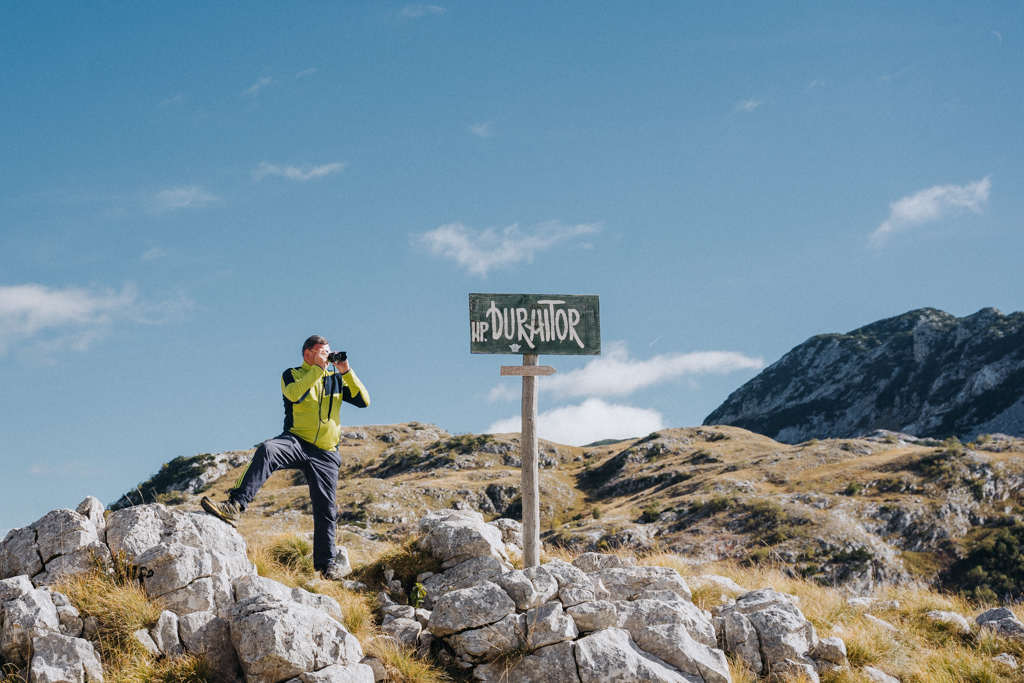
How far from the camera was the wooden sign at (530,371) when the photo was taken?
11.3 metres

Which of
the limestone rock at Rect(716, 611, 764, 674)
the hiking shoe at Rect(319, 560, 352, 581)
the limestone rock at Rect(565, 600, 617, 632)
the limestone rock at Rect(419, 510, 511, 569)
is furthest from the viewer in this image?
the limestone rock at Rect(419, 510, 511, 569)

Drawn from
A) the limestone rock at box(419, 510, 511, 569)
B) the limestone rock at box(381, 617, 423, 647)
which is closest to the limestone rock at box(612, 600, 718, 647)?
the limestone rock at box(419, 510, 511, 569)

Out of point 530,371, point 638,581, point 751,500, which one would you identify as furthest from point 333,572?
point 751,500

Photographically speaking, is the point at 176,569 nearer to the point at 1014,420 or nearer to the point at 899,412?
the point at 1014,420

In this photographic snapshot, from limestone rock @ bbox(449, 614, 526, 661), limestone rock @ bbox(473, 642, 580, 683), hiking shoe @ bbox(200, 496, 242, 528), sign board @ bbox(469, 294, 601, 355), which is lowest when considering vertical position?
limestone rock @ bbox(473, 642, 580, 683)

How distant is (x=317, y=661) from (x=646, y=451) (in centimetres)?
11893

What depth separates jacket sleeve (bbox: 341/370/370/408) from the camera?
10639 millimetres

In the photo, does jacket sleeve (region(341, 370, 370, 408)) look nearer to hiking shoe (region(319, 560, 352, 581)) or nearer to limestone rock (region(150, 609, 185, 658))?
hiking shoe (region(319, 560, 352, 581))

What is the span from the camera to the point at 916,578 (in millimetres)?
58312

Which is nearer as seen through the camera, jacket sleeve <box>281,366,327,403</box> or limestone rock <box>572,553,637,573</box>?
jacket sleeve <box>281,366,327,403</box>

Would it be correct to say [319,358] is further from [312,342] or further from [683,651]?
[683,651]

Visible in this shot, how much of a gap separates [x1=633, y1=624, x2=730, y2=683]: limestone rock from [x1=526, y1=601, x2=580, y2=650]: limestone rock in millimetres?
949

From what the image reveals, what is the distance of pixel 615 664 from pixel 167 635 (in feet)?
17.3

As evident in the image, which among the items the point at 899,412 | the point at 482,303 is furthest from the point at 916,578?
the point at 899,412
